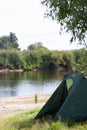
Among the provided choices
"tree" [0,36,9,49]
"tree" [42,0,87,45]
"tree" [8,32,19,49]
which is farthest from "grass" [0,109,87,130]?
"tree" [0,36,9,49]

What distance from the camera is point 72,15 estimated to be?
5.79 metres

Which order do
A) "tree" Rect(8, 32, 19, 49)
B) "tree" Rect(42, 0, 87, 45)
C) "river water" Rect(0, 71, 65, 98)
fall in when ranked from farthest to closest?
"tree" Rect(8, 32, 19, 49) < "river water" Rect(0, 71, 65, 98) < "tree" Rect(42, 0, 87, 45)

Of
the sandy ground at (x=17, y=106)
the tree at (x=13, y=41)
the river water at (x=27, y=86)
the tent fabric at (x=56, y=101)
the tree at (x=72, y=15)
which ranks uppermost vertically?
the tree at (x=13, y=41)

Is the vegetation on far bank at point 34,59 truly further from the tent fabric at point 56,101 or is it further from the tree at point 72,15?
the tree at point 72,15

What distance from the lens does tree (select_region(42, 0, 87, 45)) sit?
559 centimetres

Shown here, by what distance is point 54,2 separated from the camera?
5.91 metres

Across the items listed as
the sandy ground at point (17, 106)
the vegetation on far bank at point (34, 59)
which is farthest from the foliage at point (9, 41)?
the sandy ground at point (17, 106)

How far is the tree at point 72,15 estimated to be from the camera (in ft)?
18.4

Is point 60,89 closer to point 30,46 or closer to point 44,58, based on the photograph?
point 44,58

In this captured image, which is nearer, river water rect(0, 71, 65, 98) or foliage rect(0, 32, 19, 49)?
river water rect(0, 71, 65, 98)

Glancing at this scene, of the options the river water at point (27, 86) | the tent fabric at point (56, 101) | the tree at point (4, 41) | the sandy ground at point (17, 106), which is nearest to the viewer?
the tent fabric at point (56, 101)

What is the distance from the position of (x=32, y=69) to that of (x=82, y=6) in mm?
91842

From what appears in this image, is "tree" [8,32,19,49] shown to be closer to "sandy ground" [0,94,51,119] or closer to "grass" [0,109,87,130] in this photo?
"sandy ground" [0,94,51,119]

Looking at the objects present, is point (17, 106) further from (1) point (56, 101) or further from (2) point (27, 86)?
(2) point (27, 86)
